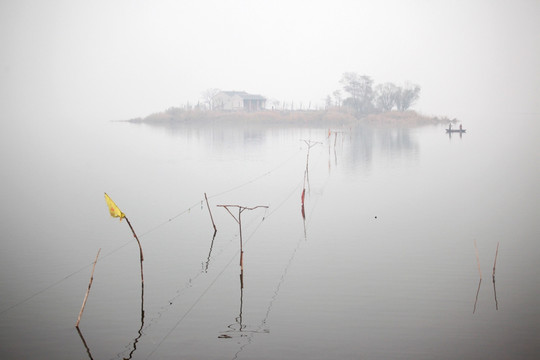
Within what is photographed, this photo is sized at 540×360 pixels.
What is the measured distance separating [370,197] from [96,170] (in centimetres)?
2500

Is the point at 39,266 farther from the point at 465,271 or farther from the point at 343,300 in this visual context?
the point at 465,271

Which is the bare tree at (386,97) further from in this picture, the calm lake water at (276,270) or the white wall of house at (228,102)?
the calm lake water at (276,270)

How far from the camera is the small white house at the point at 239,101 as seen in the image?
12812 cm

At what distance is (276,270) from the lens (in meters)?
18.6

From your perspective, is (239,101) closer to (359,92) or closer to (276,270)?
(359,92)

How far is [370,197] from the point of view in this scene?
32875 millimetres

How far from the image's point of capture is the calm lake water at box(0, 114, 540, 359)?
13.5 m

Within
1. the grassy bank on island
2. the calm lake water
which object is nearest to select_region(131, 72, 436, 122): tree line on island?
the grassy bank on island

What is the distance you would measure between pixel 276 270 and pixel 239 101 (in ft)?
369

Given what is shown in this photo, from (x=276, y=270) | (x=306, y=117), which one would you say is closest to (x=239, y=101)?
(x=306, y=117)

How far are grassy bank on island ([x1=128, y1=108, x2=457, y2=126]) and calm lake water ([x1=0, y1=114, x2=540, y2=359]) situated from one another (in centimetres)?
8127

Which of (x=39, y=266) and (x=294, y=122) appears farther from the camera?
(x=294, y=122)

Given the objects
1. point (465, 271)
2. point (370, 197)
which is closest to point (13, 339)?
point (465, 271)

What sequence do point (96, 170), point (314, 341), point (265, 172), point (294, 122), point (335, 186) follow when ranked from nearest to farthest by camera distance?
1. point (314, 341)
2. point (335, 186)
3. point (265, 172)
4. point (96, 170)
5. point (294, 122)
